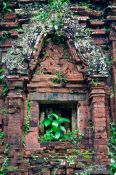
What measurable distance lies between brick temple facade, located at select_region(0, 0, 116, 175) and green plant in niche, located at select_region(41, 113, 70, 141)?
174 millimetres

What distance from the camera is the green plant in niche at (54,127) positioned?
382 inches

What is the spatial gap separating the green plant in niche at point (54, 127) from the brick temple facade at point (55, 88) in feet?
0.57

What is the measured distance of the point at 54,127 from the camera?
32.2 ft

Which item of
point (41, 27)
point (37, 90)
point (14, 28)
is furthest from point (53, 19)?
point (37, 90)

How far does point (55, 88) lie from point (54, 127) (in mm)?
1093

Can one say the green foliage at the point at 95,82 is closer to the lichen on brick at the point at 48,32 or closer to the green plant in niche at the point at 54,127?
the lichen on brick at the point at 48,32

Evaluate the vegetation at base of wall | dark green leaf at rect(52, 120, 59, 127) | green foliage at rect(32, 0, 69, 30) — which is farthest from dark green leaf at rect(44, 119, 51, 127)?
the vegetation at base of wall

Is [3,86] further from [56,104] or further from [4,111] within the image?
[56,104]

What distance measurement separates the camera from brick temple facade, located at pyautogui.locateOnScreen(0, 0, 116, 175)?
30.0ft

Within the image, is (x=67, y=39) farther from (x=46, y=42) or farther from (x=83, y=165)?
(x=83, y=165)

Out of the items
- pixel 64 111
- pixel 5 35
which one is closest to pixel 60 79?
pixel 64 111

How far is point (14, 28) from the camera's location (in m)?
11.1

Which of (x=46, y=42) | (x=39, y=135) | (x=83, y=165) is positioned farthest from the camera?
(x=46, y=42)

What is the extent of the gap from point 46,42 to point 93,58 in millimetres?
1496
